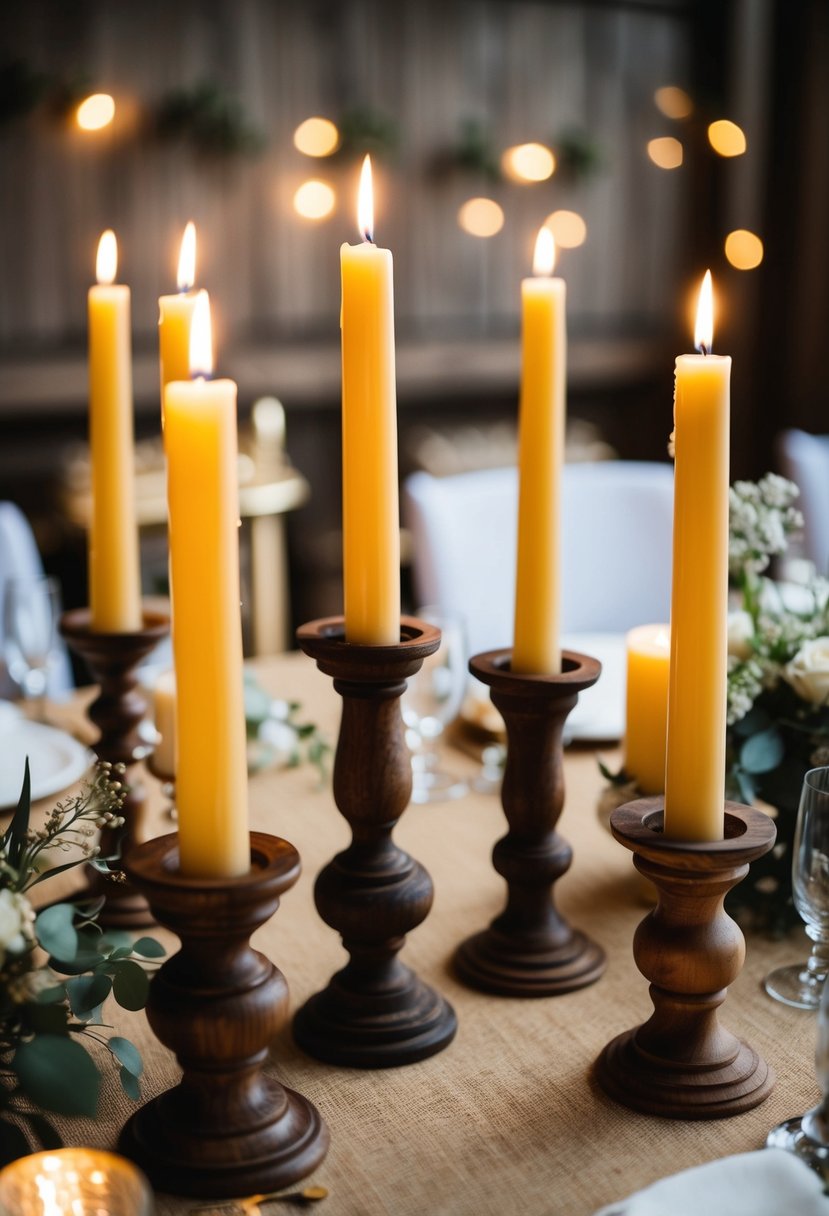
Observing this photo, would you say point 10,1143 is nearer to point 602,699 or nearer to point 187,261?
point 187,261

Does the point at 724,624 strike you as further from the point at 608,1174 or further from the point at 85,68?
the point at 85,68

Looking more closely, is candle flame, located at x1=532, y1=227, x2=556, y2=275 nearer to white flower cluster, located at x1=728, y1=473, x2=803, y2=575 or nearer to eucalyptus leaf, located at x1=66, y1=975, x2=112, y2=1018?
white flower cluster, located at x1=728, y1=473, x2=803, y2=575

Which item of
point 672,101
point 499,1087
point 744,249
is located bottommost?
point 499,1087

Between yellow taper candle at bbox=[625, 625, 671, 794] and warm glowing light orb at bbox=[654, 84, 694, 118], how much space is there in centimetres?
337

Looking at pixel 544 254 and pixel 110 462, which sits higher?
pixel 544 254

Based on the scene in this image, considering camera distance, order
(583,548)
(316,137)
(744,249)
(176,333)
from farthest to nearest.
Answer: (744,249) < (316,137) < (583,548) < (176,333)

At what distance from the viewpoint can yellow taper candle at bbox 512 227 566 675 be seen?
88cm

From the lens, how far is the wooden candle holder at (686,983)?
2.33 feet

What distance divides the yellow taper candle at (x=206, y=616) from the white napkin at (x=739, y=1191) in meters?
0.25

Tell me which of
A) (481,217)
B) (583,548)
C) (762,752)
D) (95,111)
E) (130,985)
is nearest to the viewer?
(130,985)

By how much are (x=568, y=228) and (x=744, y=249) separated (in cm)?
56

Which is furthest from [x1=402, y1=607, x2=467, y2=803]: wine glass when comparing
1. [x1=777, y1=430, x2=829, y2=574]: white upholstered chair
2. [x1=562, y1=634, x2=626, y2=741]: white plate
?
[x1=777, y1=430, x2=829, y2=574]: white upholstered chair

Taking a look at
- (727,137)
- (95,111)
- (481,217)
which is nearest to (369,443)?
(95,111)

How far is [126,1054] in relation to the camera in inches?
28.1
